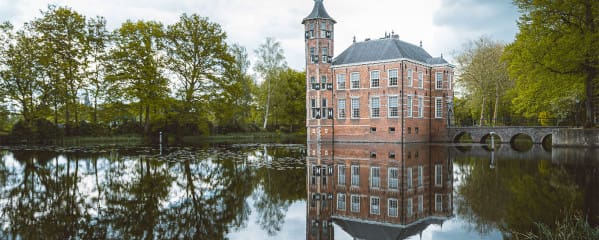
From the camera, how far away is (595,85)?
74.0 ft

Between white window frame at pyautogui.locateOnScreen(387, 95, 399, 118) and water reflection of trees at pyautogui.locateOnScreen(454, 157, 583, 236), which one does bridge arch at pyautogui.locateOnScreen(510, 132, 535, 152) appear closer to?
white window frame at pyautogui.locateOnScreen(387, 95, 399, 118)

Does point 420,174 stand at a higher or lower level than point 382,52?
lower

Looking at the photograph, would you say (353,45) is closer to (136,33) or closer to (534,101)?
(534,101)

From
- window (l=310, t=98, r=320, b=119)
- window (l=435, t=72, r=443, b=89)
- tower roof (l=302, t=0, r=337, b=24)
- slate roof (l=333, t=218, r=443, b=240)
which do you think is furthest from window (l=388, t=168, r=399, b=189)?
tower roof (l=302, t=0, r=337, b=24)

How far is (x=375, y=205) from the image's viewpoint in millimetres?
6992

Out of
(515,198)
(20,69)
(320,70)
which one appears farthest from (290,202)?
(20,69)

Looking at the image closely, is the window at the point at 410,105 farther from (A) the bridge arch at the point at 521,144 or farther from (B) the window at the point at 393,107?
(A) the bridge arch at the point at 521,144

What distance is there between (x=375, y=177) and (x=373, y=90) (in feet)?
69.5

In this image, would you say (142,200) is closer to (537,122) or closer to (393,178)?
(393,178)

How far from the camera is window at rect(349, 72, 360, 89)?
31.6m

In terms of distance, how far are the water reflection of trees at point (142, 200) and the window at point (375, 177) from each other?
1.67 meters

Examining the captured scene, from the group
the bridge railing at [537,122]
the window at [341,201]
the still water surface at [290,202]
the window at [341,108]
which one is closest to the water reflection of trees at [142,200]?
the still water surface at [290,202]

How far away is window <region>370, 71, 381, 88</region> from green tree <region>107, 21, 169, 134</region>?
57.7 ft

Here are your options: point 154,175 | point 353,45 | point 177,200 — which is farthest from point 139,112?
→ point 177,200
